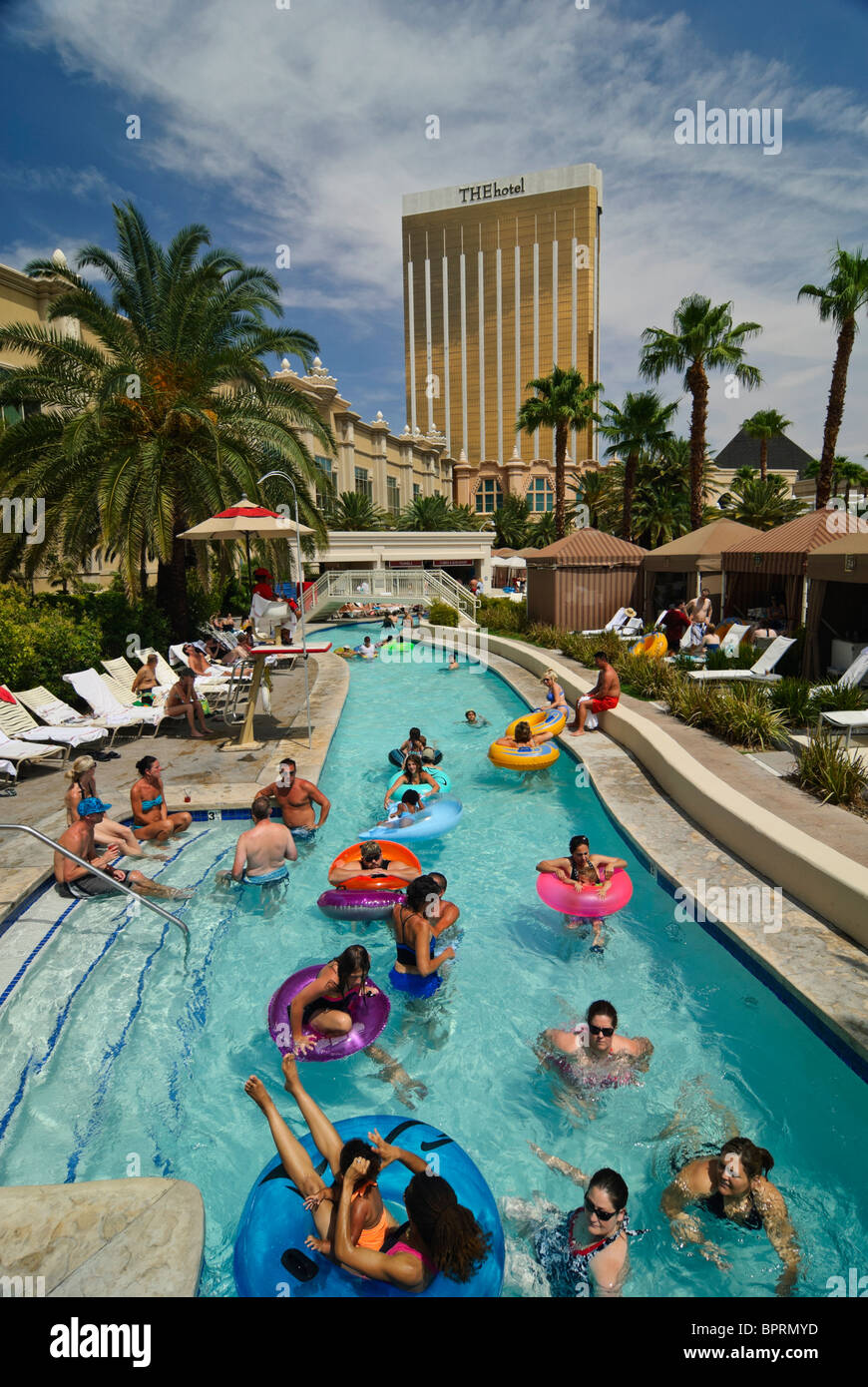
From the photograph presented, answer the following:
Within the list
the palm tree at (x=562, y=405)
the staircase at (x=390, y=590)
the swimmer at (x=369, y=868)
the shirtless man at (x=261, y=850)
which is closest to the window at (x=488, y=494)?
the palm tree at (x=562, y=405)

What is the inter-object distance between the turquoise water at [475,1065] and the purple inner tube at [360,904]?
5.4 inches

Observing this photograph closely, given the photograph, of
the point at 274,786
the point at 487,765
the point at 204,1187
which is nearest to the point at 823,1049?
the point at 204,1187

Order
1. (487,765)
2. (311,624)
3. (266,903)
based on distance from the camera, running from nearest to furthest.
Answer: (266,903) < (487,765) < (311,624)

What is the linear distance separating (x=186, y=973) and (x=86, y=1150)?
1.76 meters

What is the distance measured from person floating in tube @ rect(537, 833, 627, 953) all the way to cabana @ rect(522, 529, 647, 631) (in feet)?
53.6

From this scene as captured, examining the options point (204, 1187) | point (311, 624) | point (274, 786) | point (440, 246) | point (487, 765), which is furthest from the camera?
point (440, 246)

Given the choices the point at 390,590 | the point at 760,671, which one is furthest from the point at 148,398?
the point at 390,590

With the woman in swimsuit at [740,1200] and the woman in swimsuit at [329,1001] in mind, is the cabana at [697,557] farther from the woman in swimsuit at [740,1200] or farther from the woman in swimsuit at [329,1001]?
the woman in swimsuit at [740,1200]

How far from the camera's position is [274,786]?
8.14m

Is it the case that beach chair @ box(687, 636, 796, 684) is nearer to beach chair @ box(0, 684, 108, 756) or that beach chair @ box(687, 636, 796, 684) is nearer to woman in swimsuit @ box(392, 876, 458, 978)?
woman in swimsuit @ box(392, 876, 458, 978)

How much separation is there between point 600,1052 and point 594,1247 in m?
1.40

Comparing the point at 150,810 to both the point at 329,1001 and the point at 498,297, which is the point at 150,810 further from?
the point at 498,297
